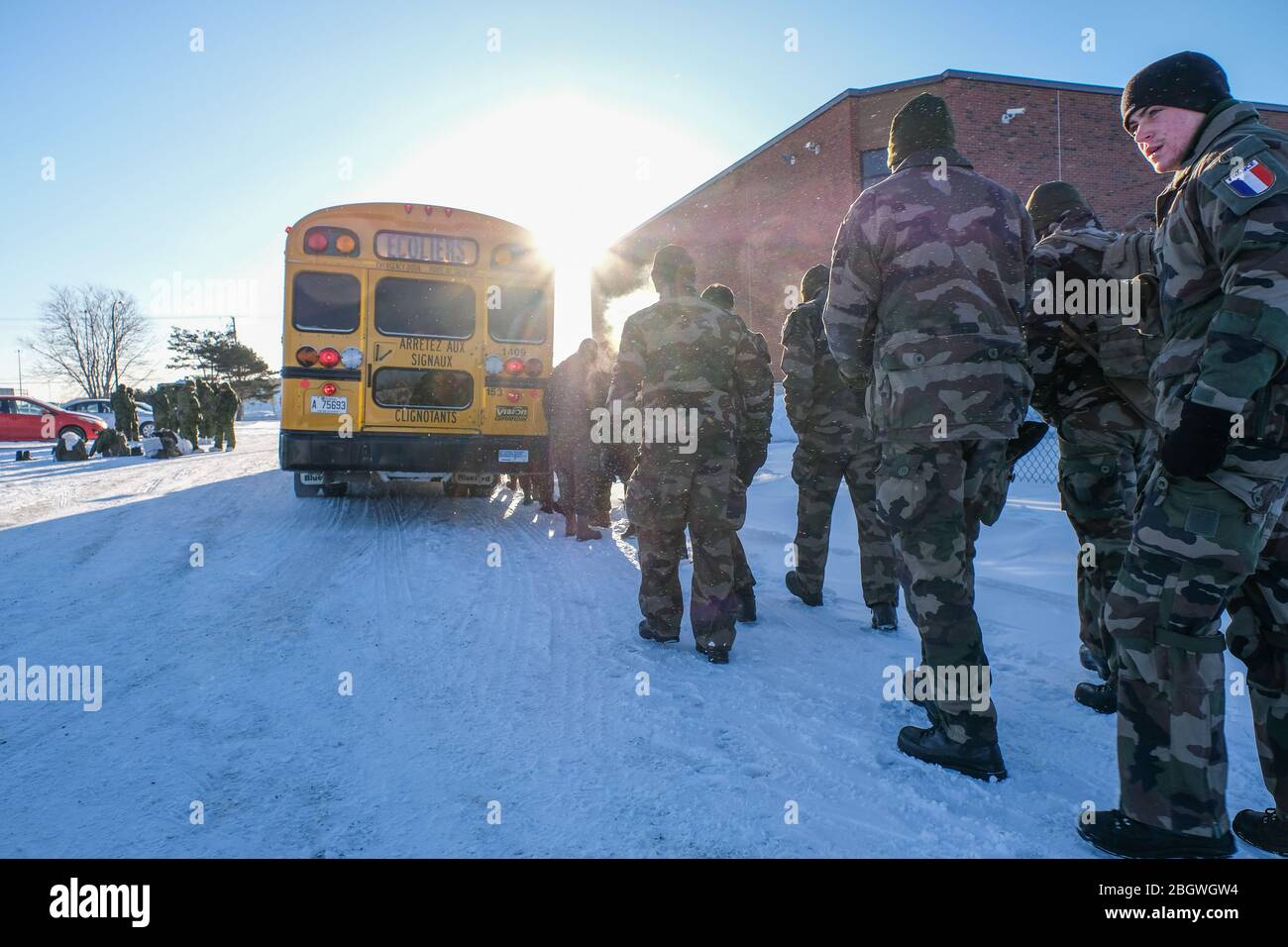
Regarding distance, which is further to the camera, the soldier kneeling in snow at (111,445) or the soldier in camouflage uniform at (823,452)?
the soldier kneeling in snow at (111,445)

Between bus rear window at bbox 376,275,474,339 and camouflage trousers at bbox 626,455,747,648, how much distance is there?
4.34m

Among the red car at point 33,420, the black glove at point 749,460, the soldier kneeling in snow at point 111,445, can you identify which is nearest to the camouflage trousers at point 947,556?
the black glove at point 749,460

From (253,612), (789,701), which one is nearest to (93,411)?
(253,612)

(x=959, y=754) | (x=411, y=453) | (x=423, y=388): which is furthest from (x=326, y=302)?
(x=959, y=754)

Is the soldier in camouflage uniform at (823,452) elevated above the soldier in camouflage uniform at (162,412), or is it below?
below

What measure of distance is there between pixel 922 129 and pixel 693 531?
2071 mm

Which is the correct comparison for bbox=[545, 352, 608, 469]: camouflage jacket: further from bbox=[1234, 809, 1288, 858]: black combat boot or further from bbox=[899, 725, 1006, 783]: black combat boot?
bbox=[1234, 809, 1288, 858]: black combat boot

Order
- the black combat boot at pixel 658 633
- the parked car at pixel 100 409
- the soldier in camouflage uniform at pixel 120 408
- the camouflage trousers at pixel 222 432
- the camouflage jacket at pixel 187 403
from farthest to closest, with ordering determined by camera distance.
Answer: the parked car at pixel 100 409
the camouflage trousers at pixel 222 432
the soldier in camouflage uniform at pixel 120 408
the camouflage jacket at pixel 187 403
the black combat boot at pixel 658 633

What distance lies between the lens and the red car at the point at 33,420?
18.6 meters

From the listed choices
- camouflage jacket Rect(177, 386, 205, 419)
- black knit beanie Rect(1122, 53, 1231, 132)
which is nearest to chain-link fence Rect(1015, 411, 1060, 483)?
black knit beanie Rect(1122, 53, 1231, 132)

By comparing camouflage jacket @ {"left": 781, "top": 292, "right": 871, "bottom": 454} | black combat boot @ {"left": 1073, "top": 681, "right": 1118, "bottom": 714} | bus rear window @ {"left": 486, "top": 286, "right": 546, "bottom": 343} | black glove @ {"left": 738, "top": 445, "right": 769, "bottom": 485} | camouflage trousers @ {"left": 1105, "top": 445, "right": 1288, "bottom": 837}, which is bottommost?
black combat boot @ {"left": 1073, "top": 681, "right": 1118, "bottom": 714}

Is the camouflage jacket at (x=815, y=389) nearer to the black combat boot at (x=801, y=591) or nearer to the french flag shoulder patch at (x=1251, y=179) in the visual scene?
the black combat boot at (x=801, y=591)

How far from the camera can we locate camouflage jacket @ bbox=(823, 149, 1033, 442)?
2.41 meters

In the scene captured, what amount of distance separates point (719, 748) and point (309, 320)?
6065 mm
